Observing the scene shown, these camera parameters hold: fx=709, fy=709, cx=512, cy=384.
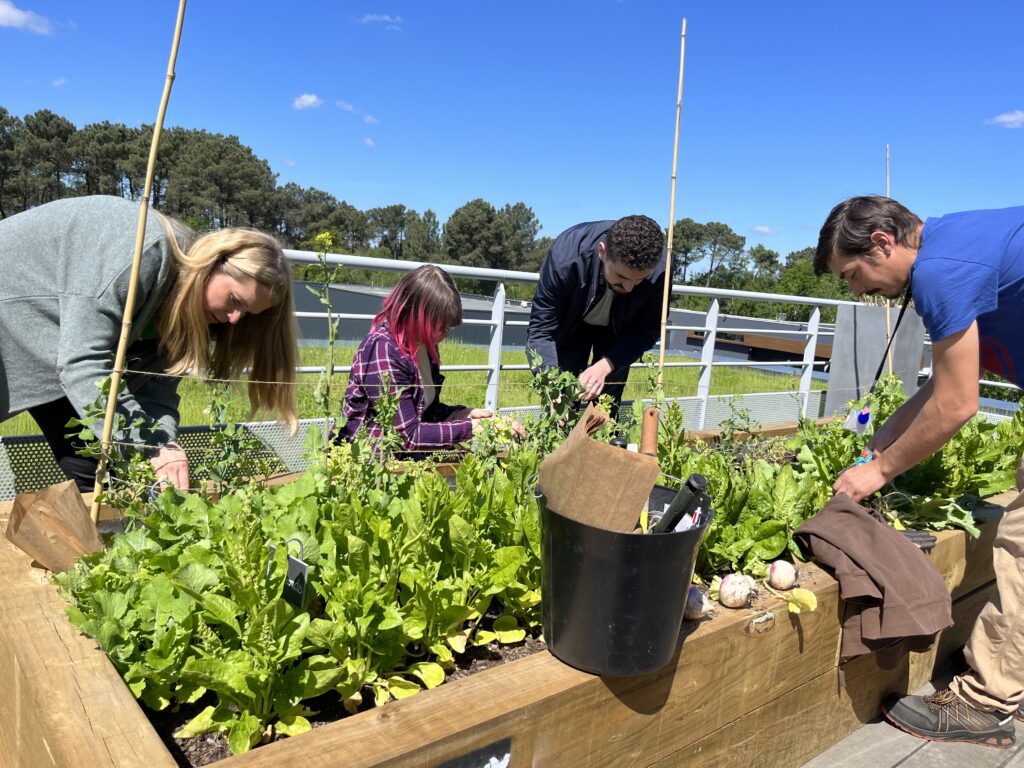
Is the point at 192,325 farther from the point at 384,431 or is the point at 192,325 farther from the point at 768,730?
the point at 768,730

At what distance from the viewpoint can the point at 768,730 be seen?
68.7 inches

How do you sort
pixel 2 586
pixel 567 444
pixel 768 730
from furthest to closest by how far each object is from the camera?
1. pixel 768 730
2. pixel 2 586
3. pixel 567 444

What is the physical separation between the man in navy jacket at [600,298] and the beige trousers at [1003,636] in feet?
4.51

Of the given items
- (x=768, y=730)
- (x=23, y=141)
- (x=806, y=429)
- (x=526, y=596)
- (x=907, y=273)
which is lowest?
(x=768, y=730)

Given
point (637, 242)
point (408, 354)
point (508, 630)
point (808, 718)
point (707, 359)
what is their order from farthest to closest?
point (707, 359) < point (637, 242) < point (408, 354) < point (808, 718) < point (508, 630)

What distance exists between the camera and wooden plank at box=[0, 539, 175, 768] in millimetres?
958

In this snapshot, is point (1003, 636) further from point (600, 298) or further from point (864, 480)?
point (600, 298)

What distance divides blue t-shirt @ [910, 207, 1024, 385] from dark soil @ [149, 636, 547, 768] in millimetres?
1297

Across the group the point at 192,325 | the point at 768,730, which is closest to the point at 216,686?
the point at 192,325

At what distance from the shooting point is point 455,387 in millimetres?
4145

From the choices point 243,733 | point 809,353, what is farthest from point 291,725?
point 809,353

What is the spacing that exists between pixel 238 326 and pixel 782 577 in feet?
5.42

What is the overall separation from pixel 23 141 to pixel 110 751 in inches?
2080

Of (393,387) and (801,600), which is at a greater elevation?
(393,387)
